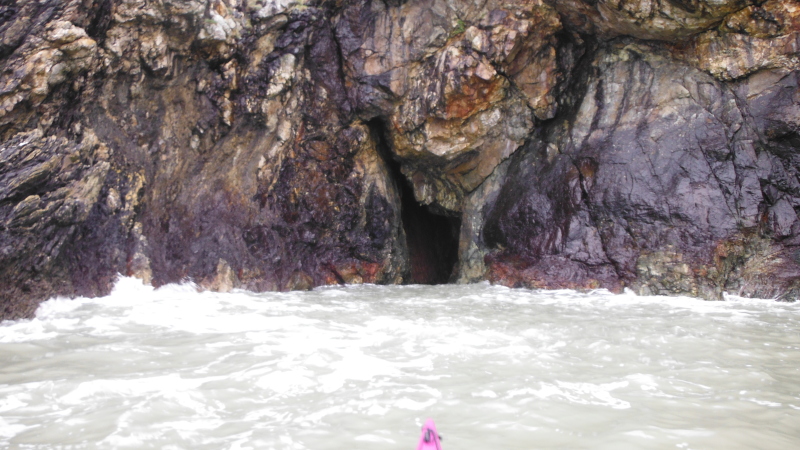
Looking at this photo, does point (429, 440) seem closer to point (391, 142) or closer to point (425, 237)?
point (391, 142)

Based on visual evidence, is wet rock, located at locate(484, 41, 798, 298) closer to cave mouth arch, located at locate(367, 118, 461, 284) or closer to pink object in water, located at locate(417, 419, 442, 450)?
cave mouth arch, located at locate(367, 118, 461, 284)

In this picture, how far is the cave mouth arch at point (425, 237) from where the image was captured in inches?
472

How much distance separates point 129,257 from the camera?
7652mm

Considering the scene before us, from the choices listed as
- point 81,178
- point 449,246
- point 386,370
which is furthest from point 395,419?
point 449,246

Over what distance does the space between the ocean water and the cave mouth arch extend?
5.60m

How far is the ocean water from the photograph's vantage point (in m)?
2.92

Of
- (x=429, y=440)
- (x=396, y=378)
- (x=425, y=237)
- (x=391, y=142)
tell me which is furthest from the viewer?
(x=425, y=237)

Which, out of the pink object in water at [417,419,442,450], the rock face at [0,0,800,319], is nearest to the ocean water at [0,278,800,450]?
the pink object in water at [417,419,442,450]

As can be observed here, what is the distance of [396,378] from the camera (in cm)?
384

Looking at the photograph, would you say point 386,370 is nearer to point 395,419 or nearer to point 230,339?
point 395,419

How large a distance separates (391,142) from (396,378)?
288 inches

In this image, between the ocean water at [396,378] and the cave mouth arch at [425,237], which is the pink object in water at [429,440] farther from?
the cave mouth arch at [425,237]

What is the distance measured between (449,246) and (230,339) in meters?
8.74

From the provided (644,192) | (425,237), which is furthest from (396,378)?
(425,237)
